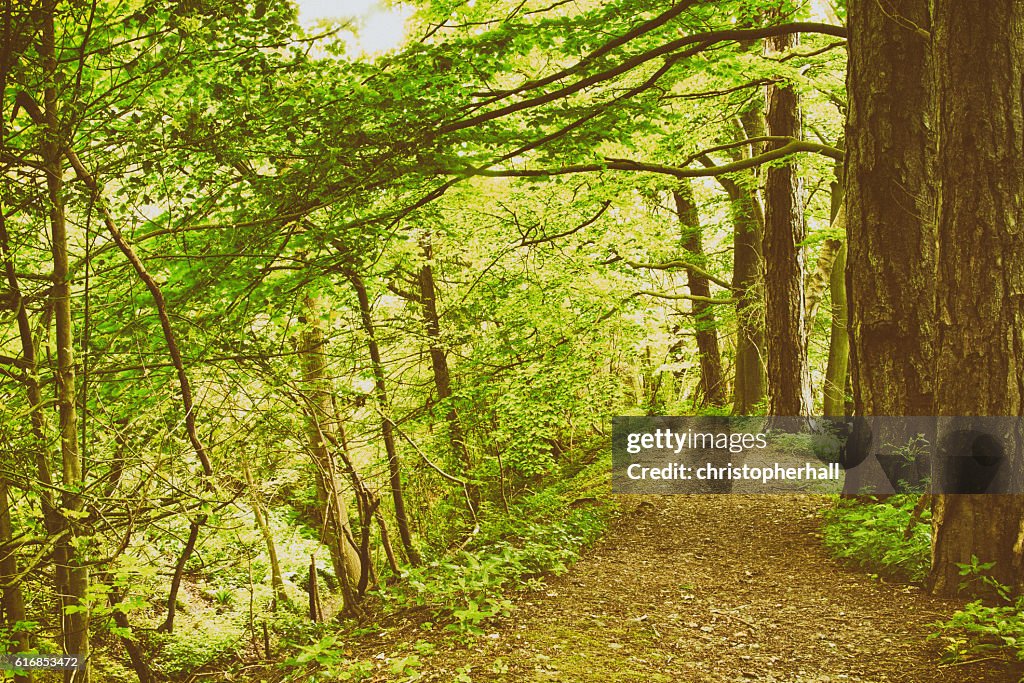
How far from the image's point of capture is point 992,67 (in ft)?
14.8

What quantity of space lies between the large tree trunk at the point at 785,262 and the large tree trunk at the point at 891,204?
9.85 feet

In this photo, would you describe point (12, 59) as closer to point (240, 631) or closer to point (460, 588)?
point (460, 588)

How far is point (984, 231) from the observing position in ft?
14.9

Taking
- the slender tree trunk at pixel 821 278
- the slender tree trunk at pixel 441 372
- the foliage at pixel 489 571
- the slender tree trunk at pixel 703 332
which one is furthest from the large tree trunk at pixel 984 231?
the slender tree trunk at pixel 703 332

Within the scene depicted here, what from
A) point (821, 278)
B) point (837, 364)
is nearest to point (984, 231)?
point (821, 278)

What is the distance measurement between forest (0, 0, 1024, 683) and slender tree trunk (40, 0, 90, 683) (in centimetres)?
2

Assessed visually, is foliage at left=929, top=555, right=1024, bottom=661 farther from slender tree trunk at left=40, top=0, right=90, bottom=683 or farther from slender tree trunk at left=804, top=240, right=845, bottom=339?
slender tree trunk at left=804, top=240, right=845, bottom=339

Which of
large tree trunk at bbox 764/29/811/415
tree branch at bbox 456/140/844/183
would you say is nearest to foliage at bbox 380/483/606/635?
large tree trunk at bbox 764/29/811/415

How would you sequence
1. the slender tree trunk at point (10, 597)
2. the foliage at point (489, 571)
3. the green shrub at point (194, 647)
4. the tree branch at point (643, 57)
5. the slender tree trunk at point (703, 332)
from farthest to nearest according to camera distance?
the slender tree trunk at point (703, 332)
the green shrub at point (194, 647)
the foliage at point (489, 571)
the tree branch at point (643, 57)
the slender tree trunk at point (10, 597)

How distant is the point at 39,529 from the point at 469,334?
578 centimetres

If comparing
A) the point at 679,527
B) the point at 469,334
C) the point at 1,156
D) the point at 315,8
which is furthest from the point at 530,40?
the point at 679,527

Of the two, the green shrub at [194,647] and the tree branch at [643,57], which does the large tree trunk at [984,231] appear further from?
the green shrub at [194,647]

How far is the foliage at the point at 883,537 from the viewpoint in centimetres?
572
